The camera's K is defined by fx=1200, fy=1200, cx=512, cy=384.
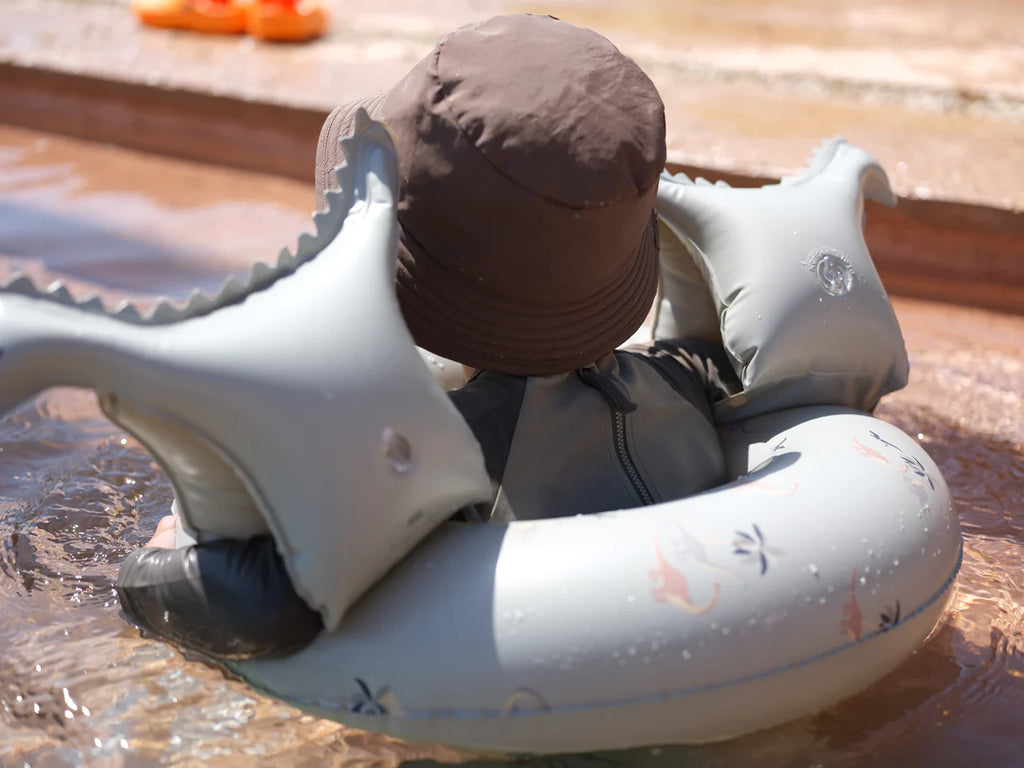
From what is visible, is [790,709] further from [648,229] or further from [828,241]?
[828,241]

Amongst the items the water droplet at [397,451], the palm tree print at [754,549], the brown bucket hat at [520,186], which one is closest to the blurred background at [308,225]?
the palm tree print at [754,549]

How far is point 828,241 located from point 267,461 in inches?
33.8

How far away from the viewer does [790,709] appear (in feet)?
4.02

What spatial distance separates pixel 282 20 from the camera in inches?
169

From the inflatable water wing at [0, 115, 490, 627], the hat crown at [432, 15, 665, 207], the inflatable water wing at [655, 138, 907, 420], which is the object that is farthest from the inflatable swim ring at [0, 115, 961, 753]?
the inflatable water wing at [655, 138, 907, 420]

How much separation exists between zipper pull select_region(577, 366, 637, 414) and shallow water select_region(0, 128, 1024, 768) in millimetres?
366

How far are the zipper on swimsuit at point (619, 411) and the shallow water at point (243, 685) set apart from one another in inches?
11.5

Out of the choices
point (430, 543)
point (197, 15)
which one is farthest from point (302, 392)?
point (197, 15)

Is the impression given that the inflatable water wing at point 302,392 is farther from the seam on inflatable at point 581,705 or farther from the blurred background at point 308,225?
the blurred background at point 308,225

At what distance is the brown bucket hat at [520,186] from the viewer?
1148mm

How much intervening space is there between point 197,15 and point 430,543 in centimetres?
372

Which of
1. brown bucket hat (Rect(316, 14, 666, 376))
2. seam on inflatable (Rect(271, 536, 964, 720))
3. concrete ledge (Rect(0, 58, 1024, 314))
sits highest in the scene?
brown bucket hat (Rect(316, 14, 666, 376))

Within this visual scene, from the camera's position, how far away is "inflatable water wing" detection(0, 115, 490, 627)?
3.34 ft

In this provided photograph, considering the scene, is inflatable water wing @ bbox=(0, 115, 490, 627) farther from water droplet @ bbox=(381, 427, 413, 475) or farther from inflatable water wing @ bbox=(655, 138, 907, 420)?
inflatable water wing @ bbox=(655, 138, 907, 420)
